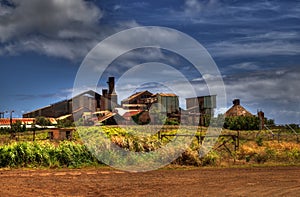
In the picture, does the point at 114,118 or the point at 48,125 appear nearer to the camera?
the point at 114,118

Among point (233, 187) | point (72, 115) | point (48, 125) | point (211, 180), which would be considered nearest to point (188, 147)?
point (211, 180)

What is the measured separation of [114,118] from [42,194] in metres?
41.8

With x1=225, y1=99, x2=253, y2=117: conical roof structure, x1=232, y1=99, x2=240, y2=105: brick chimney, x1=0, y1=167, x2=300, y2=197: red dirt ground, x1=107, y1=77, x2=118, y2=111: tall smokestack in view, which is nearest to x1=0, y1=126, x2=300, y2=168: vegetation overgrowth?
x1=0, y1=167, x2=300, y2=197: red dirt ground

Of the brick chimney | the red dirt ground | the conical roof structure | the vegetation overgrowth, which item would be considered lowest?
the red dirt ground

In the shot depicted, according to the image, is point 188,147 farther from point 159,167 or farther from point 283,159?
point 283,159

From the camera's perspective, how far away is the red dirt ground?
1183cm

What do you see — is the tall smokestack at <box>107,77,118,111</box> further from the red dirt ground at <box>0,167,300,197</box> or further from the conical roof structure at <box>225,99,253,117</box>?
the red dirt ground at <box>0,167,300,197</box>

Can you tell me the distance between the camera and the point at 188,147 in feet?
72.3

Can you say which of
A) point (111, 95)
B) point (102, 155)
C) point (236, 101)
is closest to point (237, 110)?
point (236, 101)

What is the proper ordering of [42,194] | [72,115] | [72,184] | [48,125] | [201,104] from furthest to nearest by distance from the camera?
[72,115] → [48,125] → [201,104] → [72,184] → [42,194]

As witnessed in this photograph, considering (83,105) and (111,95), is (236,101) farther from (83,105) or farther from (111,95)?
(83,105)

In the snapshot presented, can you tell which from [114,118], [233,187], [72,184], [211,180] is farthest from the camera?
[114,118]

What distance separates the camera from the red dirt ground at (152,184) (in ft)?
38.8

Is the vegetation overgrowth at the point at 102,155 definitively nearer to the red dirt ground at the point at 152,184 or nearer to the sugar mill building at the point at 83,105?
the red dirt ground at the point at 152,184
